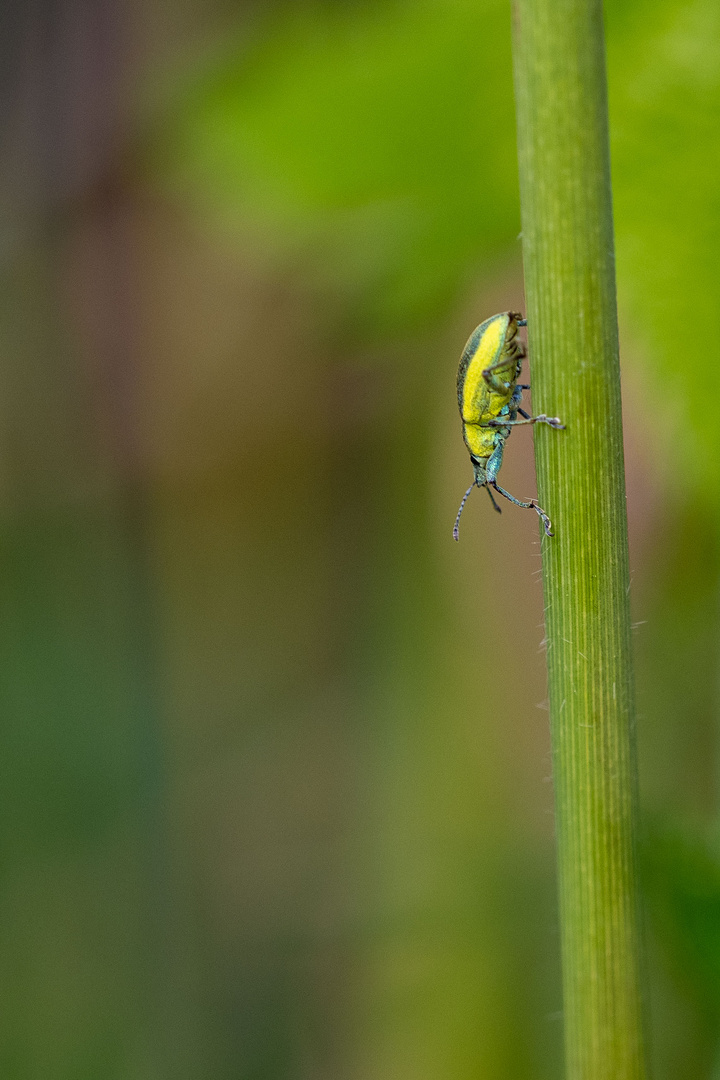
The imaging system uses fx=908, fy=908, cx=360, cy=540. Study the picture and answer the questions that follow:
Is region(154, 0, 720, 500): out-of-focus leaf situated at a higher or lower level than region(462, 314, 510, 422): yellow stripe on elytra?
higher

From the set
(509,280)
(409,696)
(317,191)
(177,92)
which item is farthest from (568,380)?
(409,696)

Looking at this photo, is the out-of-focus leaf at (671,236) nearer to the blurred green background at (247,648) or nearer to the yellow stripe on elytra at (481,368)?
the yellow stripe on elytra at (481,368)

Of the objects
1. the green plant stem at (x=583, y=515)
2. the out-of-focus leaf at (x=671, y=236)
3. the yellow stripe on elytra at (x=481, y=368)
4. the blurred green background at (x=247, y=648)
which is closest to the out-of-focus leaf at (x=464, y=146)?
the out-of-focus leaf at (x=671, y=236)

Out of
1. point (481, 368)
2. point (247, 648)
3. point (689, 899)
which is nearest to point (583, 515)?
point (689, 899)

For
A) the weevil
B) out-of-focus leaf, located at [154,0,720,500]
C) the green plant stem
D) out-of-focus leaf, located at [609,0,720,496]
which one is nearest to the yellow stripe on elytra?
the weevil

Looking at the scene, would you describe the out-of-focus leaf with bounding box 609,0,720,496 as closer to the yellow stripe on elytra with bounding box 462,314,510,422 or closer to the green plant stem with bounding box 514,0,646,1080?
the yellow stripe on elytra with bounding box 462,314,510,422

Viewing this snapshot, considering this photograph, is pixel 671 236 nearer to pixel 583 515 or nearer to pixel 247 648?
pixel 583 515

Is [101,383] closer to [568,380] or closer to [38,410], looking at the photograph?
[38,410]
